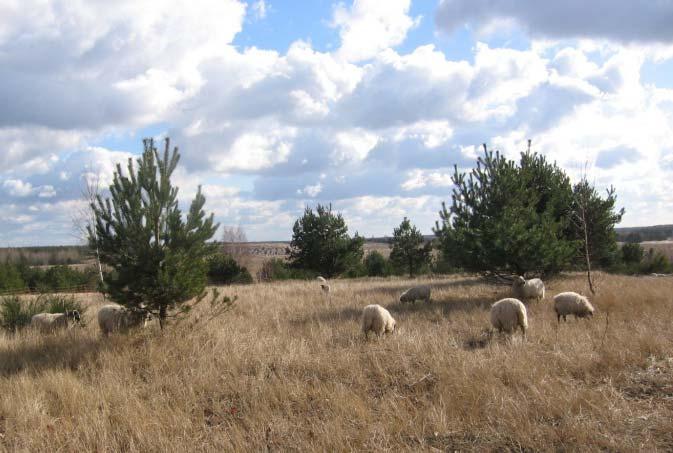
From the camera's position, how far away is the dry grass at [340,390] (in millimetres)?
4922

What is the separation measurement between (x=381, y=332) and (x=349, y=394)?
3.86 m

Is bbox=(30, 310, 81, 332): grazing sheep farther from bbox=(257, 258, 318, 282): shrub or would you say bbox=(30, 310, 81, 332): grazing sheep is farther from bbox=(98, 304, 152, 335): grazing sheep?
bbox=(257, 258, 318, 282): shrub

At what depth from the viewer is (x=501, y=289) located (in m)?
18.6

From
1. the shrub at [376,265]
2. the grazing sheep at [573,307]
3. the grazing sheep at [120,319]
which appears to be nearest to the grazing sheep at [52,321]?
→ the grazing sheep at [120,319]

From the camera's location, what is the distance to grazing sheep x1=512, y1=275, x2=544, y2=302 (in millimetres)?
14805

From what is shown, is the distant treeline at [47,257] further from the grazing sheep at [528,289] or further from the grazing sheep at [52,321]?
the grazing sheep at [528,289]

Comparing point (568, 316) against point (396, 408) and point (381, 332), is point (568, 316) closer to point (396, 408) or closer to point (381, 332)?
point (381, 332)

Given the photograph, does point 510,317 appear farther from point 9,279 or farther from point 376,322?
point 9,279

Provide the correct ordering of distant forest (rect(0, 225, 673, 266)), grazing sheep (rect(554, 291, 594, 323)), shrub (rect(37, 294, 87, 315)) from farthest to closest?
distant forest (rect(0, 225, 673, 266)) → shrub (rect(37, 294, 87, 315)) → grazing sheep (rect(554, 291, 594, 323))

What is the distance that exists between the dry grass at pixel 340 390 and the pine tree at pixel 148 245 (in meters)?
0.93

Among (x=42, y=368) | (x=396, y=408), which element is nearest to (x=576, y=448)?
(x=396, y=408)

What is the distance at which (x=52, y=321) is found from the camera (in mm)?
11891

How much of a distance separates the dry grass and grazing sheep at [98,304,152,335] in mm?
343

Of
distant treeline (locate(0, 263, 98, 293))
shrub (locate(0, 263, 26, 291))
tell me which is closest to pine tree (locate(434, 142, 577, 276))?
distant treeline (locate(0, 263, 98, 293))
